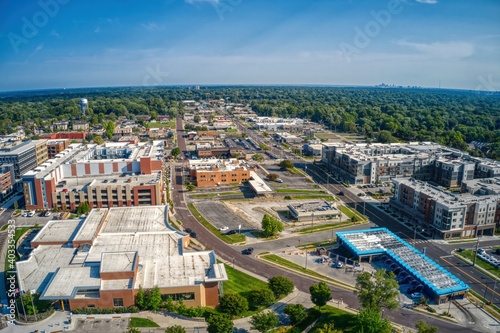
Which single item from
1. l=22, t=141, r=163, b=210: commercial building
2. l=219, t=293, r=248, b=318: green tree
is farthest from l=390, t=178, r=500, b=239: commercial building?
l=22, t=141, r=163, b=210: commercial building

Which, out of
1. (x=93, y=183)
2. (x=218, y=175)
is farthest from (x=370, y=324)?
(x=218, y=175)

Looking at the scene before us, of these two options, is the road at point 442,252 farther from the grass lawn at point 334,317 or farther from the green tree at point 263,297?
the green tree at point 263,297

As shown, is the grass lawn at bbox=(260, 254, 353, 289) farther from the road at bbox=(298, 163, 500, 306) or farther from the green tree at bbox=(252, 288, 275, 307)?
the road at bbox=(298, 163, 500, 306)

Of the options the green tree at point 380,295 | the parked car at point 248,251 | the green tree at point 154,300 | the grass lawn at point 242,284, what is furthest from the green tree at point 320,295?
the green tree at point 154,300

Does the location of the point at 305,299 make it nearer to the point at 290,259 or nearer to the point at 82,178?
the point at 290,259

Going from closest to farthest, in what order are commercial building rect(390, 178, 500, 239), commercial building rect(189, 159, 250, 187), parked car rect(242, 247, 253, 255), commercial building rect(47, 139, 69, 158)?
1. parked car rect(242, 247, 253, 255)
2. commercial building rect(390, 178, 500, 239)
3. commercial building rect(189, 159, 250, 187)
4. commercial building rect(47, 139, 69, 158)

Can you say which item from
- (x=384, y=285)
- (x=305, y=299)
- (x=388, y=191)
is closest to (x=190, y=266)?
(x=305, y=299)
